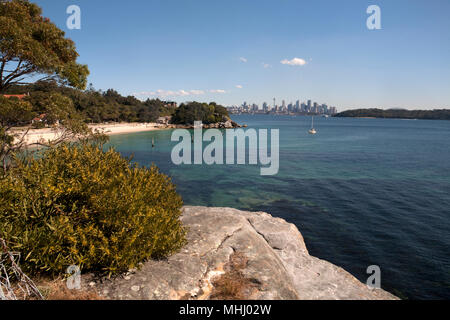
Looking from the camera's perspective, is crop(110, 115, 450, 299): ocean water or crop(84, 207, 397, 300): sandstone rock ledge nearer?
crop(84, 207, 397, 300): sandstone rock ledge

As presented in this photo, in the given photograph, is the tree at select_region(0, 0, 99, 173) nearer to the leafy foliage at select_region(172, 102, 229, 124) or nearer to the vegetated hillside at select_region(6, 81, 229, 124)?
the vegetated hillside at select_region(6, 81, 229, 124)

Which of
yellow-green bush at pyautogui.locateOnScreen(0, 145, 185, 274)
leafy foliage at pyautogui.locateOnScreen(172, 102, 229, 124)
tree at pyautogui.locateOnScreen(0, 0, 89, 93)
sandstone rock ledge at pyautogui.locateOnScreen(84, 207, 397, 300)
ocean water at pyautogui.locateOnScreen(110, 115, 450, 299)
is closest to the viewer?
yellow-green bush at pyautogui.locateOnScreen(0, 145, 185, 274)

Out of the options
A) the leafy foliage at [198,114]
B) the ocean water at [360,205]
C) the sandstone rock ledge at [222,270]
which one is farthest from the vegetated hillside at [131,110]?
the sandstone rock ledge at [222,270]

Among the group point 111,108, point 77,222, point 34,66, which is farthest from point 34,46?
point 111,108

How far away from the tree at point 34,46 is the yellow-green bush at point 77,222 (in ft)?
20.3

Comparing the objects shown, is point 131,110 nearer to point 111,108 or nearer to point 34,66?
point 111,108

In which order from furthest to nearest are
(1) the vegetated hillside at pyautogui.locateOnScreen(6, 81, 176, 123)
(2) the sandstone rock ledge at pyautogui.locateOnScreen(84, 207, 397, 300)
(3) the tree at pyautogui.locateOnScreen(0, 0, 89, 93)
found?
(1) the vegetated hillside at pyautogui.locateOnScreen(6, 81, 176, 123) < (3) the tree at pyautogui.locateOnScreen(0, 0, 89, 93) < (2) the sandstone rock ledge at pyautogui.locateOnScreen(84, 207, 397, 300)

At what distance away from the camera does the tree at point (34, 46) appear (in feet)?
34.4

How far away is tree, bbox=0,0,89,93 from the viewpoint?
10498 millimetres

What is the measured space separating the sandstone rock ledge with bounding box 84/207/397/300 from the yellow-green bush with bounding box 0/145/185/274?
463 millimetres

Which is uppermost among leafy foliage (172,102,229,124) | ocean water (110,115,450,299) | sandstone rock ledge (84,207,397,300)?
leafy foliage (172,102,229,124)

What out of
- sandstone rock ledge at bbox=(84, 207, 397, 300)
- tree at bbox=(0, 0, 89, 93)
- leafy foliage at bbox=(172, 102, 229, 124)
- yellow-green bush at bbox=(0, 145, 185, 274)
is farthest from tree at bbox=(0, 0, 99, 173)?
leafy foliage at bbox=(172, 102, 229, 124)

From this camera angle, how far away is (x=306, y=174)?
3862 centimetres

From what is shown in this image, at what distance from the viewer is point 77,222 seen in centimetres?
652
